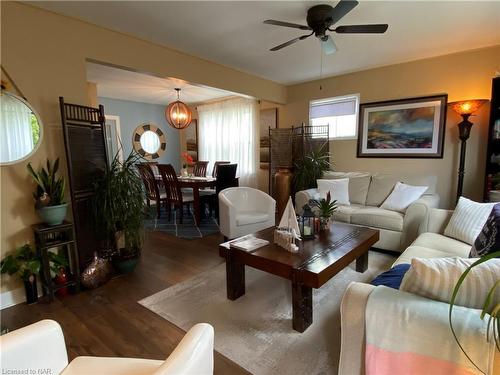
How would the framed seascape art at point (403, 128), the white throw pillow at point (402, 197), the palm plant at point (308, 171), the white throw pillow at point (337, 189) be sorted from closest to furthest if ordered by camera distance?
the white throw pillow at point (402, 197)
the framed seascape art at point (403, 128)
the white throw pillow at point (337, 189)
the palm plant at point (308, 171)

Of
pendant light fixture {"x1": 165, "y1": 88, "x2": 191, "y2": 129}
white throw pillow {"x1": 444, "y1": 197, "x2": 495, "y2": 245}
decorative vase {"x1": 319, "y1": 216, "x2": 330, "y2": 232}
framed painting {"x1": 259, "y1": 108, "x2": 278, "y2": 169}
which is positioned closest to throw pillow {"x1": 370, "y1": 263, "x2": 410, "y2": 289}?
decorative vase {"x1": 319, "y1": 216, "x2": 330, "y2": 232}

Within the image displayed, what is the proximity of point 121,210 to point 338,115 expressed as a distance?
376 cm

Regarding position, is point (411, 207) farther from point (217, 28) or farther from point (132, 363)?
point (132, 363)

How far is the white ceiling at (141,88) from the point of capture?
409cm

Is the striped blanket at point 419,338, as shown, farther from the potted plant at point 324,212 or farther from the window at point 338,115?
the window at point 338,115

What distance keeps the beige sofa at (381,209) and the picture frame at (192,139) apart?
12.3 ft

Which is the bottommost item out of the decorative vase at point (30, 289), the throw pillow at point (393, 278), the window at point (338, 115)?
the decorative vase at point (30, 289)

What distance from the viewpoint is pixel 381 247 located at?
3.21m

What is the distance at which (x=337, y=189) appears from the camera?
3.87 metres

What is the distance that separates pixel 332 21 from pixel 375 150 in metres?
2.49

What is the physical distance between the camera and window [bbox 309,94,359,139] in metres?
4.46

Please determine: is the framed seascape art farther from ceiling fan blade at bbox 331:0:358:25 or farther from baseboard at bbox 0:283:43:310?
baseboard at bbox 0:283:43:310

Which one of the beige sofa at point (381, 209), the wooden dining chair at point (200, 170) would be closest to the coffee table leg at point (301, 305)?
the beige sofa at point (381, 209)

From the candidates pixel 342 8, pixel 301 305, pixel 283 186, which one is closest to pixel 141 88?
pixel 283 186
